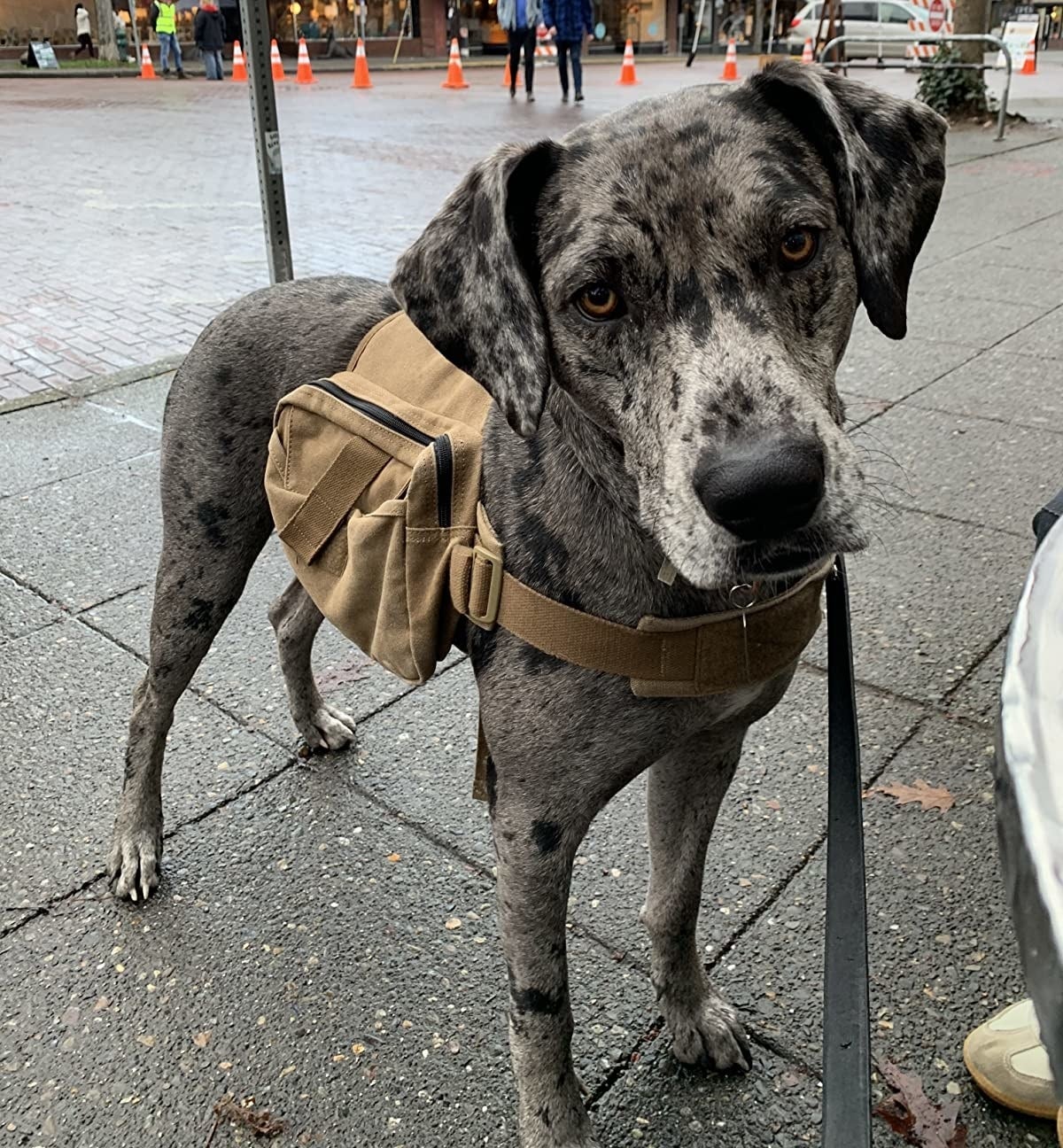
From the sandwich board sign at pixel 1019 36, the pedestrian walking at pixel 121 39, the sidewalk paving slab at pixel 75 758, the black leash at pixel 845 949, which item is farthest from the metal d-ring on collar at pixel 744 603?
the pedestrian walking at pixel 121 39

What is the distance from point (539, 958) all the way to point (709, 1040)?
0.49 m

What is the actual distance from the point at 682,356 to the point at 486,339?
368 mm

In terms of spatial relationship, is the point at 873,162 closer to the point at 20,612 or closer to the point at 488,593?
the point at 488,593

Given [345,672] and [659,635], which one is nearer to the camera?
[659,635]

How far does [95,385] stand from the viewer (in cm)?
602

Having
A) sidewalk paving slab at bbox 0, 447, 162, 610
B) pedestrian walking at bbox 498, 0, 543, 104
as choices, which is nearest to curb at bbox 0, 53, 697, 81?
pedestrian walking at bbox 498, 0, 543, 104

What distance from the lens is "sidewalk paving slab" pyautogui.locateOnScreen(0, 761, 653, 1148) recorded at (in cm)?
224

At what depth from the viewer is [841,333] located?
182 cm

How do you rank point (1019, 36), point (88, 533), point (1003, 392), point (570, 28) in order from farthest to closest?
1. point (570, 28)
2. point (1019, 36)
3. point (1003, 392)
4. point (88, 533)

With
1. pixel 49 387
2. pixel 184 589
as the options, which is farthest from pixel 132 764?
pixel 49 387

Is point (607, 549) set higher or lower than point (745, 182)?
lower

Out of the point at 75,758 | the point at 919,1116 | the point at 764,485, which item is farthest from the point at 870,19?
the point at 764,485

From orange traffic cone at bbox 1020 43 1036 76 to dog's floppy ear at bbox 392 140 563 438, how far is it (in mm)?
18465

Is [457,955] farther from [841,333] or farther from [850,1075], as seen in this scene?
[841,333]
